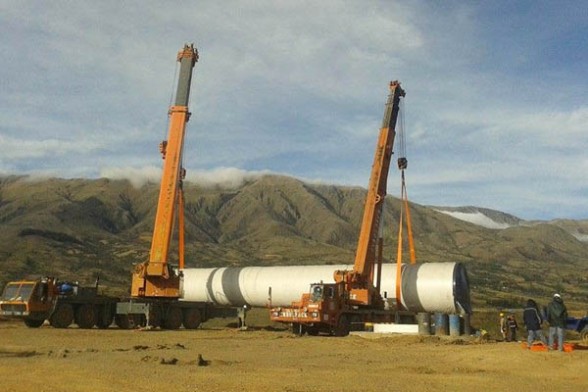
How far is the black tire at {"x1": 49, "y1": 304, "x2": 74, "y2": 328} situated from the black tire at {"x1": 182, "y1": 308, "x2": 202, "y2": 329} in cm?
611

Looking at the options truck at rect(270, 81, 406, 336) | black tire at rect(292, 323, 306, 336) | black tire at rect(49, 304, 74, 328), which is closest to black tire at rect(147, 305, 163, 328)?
black tire at rect(49, 304, 74, 328)

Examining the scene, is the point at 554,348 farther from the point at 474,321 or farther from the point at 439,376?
the point at 474,321

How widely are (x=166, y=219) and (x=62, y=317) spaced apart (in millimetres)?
6976

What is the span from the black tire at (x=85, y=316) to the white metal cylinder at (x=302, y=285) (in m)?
11.2

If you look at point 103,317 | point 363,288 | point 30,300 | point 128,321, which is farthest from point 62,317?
point 363,288

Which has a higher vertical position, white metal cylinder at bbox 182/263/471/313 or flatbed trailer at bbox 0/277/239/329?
white metal cylinder at bbox 182/263/471/313

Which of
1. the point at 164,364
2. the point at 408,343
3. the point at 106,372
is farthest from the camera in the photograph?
the point at 408,343

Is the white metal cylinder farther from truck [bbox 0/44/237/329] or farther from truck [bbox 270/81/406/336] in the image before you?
truck [bbox 0/44/237/329]

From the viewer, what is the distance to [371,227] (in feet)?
111

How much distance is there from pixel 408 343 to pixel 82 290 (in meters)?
17.2

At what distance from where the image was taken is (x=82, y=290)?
3366 centimetres

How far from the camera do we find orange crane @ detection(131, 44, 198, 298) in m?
34.0

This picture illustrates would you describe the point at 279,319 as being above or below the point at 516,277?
below

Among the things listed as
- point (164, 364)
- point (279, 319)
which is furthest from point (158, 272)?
point (164, 364)
